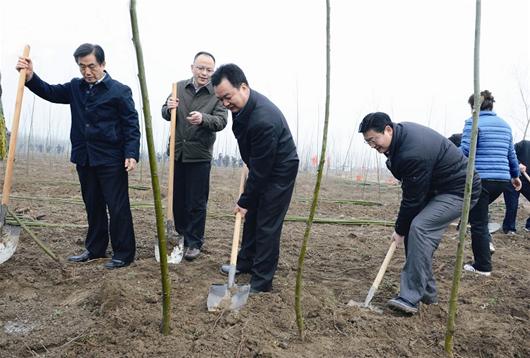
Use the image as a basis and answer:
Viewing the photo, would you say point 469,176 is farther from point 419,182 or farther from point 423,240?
point 423,240

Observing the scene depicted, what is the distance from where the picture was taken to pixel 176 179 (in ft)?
12.7

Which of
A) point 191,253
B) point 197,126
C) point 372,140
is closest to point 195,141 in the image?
point 197,126

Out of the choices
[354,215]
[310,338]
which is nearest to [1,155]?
[310,338]

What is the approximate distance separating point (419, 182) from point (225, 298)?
139 centimetres

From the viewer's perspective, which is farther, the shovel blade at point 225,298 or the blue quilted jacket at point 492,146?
the blue quilted jacket at point 492,146

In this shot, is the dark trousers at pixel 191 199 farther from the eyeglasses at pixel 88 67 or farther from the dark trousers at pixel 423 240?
the dark trousers at pixel 423 240

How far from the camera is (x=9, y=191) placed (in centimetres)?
328

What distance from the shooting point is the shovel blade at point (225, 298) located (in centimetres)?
264

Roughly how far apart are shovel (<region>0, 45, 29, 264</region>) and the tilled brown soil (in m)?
0.16

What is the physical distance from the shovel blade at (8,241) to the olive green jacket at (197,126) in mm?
1340

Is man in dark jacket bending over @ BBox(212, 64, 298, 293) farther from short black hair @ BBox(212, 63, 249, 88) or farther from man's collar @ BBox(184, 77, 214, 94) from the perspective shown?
man's collar @ BBox(184, 77, 214, 94)

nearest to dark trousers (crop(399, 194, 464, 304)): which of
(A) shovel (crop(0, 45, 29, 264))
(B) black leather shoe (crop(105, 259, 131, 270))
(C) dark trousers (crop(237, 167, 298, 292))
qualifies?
(C) dark trousers (crop(237, 167, 298, 292))

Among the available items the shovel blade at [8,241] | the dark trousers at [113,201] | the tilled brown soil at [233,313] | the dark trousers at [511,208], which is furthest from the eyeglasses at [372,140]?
the dark trousers at [511,208]

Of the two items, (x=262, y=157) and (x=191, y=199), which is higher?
(x=262, y=157)
